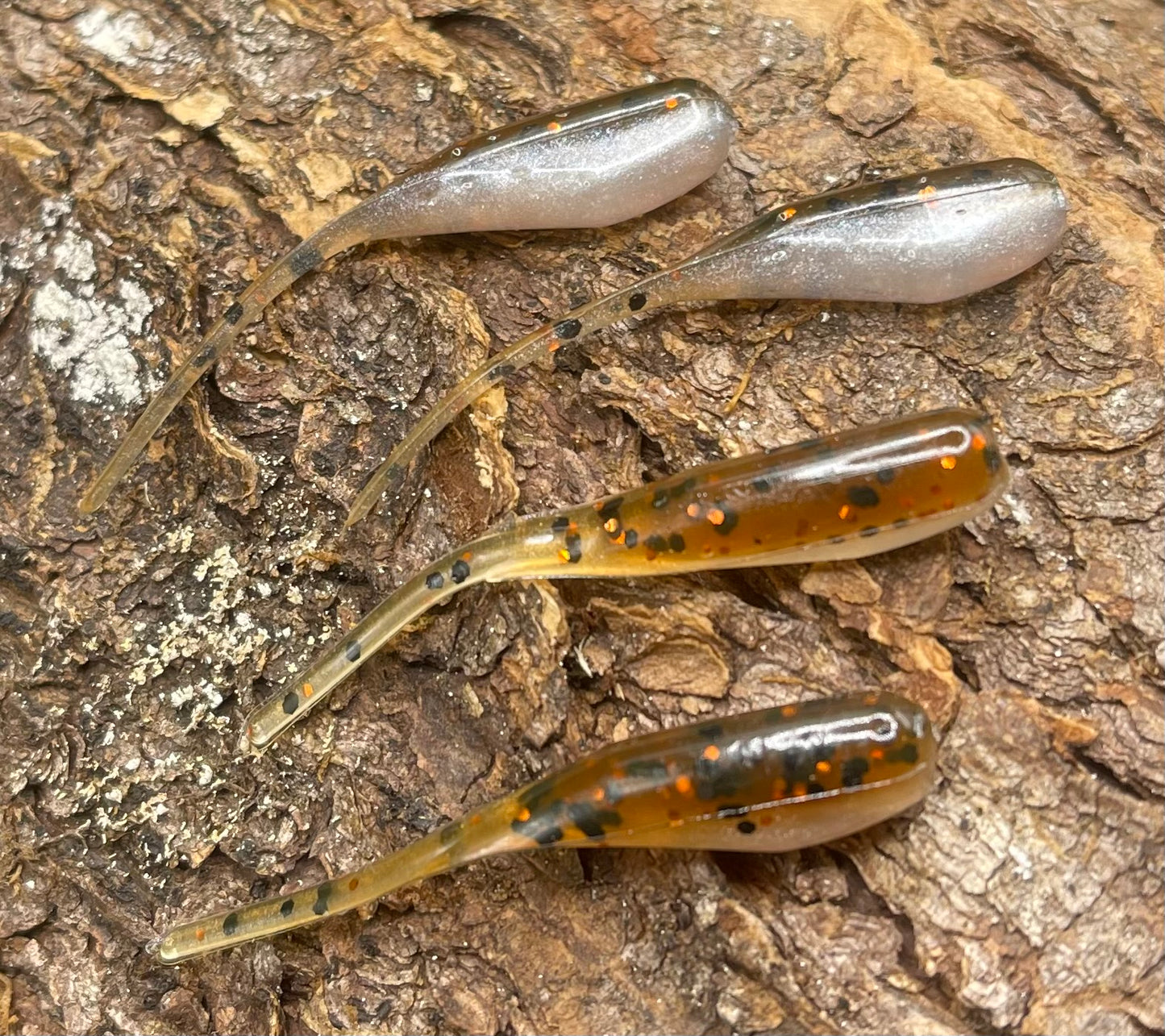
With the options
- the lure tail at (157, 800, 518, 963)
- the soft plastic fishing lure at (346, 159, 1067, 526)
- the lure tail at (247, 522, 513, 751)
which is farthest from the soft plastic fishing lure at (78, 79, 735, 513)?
the lure tail at (157, 800, 518, 963)

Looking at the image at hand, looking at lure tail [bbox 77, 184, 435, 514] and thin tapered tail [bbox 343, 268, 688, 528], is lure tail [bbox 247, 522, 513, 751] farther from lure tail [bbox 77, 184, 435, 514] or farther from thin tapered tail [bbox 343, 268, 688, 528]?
lure tail [bbox 77, 184, 435, 514]

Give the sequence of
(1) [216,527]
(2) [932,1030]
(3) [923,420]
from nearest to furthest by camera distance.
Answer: (2) [932,1030] → (3) [923,420] → (1) [216,527]

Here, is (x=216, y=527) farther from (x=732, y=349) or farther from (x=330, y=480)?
(x=732, y=349)

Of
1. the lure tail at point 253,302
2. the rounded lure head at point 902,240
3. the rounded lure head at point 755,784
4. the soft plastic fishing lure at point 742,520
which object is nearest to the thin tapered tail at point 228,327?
the lure tail at point 253,302

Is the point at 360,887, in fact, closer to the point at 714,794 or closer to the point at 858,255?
the point at 714,794

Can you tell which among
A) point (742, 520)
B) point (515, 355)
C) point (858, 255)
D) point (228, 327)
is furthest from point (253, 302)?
point (858, 255)

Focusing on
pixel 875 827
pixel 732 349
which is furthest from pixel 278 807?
pixel 732 349

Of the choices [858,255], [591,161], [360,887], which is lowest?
[360,887]
